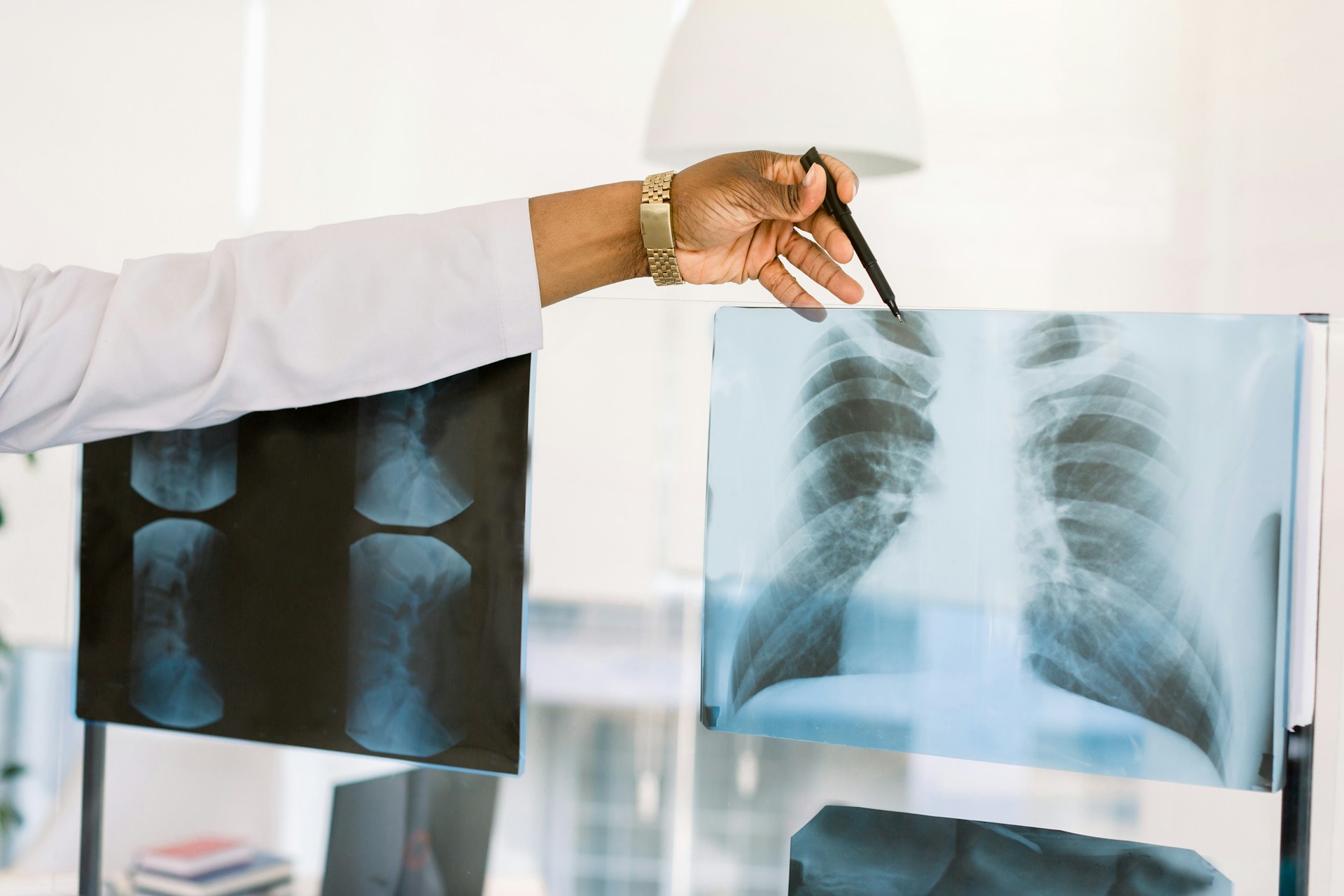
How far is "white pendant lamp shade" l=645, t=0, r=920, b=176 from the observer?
947mm

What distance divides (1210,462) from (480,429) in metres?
0.61

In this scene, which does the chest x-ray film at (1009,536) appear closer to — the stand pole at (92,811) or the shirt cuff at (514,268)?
the shirt cuff at (514,268)

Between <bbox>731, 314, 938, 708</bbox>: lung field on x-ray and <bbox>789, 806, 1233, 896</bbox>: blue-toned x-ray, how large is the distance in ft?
0.49

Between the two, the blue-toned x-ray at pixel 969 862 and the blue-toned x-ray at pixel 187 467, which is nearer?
the blue-toned x-ray at pixel 969 862

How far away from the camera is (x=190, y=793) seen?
Answer: 3.39 ft

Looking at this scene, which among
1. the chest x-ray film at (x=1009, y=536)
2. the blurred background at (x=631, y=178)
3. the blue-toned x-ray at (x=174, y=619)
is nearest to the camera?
the chest x-ray film at (x=1009, y=536)

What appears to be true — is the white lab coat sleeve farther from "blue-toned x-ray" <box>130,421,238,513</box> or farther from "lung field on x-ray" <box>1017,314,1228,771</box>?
"lung field on x-ray" <box>1017,314,1228,771</box>

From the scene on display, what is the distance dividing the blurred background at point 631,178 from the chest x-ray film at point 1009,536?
4cm

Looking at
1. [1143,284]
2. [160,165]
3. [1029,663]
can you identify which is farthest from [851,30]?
[160,165]

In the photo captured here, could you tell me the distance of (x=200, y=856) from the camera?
3.36 feet

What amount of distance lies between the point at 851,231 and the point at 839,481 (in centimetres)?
20

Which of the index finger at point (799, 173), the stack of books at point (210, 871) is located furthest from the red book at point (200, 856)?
the index finger at point (799, 173)

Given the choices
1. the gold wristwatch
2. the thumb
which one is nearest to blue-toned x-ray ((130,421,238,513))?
the gold wristwatch

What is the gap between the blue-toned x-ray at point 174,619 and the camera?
980 mm
